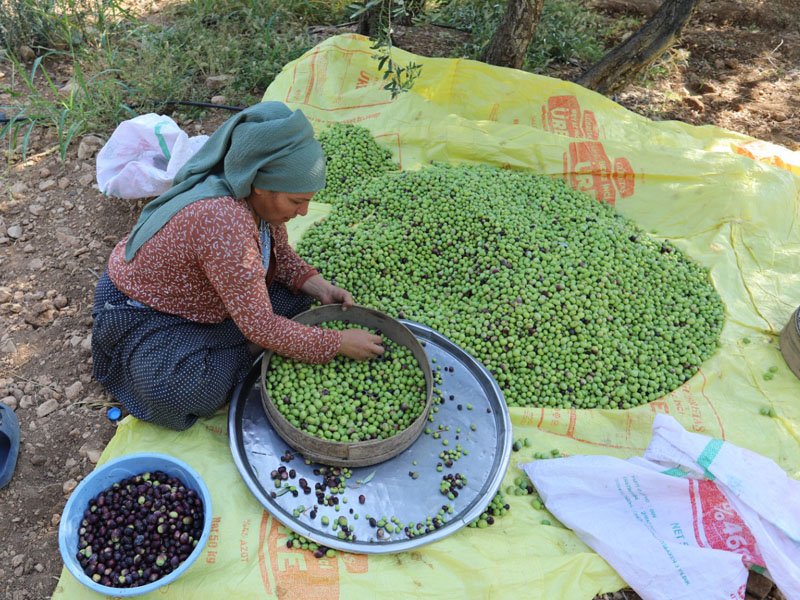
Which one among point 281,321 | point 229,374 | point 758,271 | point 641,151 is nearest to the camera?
point 281,321

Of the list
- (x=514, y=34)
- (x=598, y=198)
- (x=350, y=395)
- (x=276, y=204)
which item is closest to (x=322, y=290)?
(x=350, y=395)

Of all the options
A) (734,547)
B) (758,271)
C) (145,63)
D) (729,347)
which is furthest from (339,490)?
(145,63)

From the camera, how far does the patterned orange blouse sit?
199 centimetres

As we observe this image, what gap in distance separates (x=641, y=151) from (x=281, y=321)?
2751 millimetres

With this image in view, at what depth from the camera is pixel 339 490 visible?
2.28m

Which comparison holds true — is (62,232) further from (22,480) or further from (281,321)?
(281,321)

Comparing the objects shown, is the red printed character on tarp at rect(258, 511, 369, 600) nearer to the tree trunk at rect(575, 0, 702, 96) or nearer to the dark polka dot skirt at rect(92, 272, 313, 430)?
the dark polka dot skirt at rect(92, 272, 313, 430)

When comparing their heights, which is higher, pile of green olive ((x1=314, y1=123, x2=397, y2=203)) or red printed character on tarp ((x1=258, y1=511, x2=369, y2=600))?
pile of green olive ((x1=314, y1=123, x2=397, y2=203))

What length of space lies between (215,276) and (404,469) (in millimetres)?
1114

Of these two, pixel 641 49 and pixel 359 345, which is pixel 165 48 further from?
pixel 641 49

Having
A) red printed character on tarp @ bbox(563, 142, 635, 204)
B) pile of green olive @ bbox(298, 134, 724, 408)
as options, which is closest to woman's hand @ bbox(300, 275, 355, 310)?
pile of green olive @ bbox(298, 134, 724, 408)

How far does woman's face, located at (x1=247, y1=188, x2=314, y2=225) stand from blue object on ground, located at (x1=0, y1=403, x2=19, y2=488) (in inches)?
56.0

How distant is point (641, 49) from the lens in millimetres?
4312

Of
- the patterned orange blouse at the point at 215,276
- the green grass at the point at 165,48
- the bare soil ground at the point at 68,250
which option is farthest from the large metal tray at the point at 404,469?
the green grass at the point at 165,48
